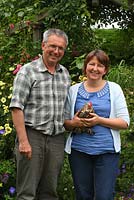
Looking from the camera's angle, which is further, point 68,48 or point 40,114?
point 68,48

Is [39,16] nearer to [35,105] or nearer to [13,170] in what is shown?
[13,170]

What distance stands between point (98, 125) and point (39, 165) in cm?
56

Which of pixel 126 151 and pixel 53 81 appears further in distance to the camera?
pixel 126 151

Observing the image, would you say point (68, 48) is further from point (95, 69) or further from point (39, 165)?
point (39, 165)

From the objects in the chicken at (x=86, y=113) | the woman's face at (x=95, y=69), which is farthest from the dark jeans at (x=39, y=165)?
the woman's face at (x=95, y=69)

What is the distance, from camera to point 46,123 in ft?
12.0

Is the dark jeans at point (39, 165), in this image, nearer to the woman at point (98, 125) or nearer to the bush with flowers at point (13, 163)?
the woman at point (98, 125)

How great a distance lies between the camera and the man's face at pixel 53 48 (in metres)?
3.61

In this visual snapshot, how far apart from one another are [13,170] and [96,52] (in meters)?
1.54

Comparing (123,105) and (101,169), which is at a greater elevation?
(123,105)

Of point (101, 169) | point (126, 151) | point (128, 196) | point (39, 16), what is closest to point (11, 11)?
point (39, 16)

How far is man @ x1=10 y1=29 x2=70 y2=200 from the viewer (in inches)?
142

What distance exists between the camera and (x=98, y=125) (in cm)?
365

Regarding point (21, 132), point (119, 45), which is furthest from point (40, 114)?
point (119, 45)
